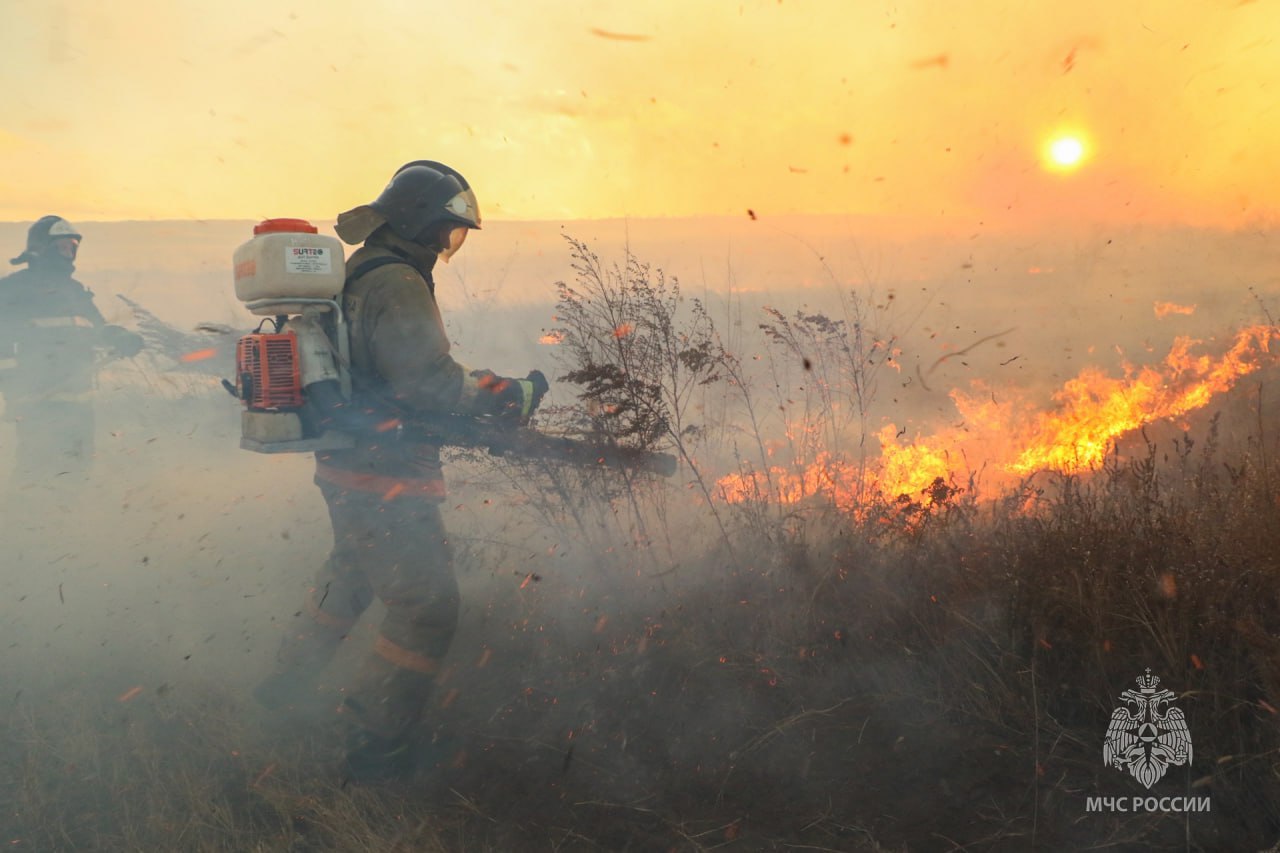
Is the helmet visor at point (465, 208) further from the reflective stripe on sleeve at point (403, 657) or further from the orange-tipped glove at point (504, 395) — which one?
the reflective stripe on sleeve at point (403, 657)

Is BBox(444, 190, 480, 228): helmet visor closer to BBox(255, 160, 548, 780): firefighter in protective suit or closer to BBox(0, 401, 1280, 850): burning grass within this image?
BBox(255, 160, 548, 780): firefighter in protective suit

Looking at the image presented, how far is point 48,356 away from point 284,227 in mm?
5137

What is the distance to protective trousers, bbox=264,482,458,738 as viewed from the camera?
310 cm

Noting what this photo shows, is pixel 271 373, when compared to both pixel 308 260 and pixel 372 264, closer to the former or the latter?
pixel 308 260

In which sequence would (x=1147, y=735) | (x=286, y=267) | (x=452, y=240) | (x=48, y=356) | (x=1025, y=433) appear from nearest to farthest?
(x=1147, y=735), (x=286, y=267), (x=452, y=240), (x=1025, y=433), (x=48, y=356)

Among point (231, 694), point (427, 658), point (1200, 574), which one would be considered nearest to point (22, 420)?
point (231, 694)

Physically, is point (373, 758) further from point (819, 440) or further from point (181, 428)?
point (181, 428)

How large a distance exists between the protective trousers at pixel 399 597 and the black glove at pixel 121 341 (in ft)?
16.6

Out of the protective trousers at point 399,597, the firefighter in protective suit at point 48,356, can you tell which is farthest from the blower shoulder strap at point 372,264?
the firefighter in protective suit at point 48,356

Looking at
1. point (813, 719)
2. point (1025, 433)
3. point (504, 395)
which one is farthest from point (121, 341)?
point (1025, 433)

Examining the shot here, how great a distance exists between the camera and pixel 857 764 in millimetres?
2650

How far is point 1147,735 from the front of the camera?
2.43 metres

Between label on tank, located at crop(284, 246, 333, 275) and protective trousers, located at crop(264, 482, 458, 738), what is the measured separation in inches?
37.2

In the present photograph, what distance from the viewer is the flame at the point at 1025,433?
456 cm
